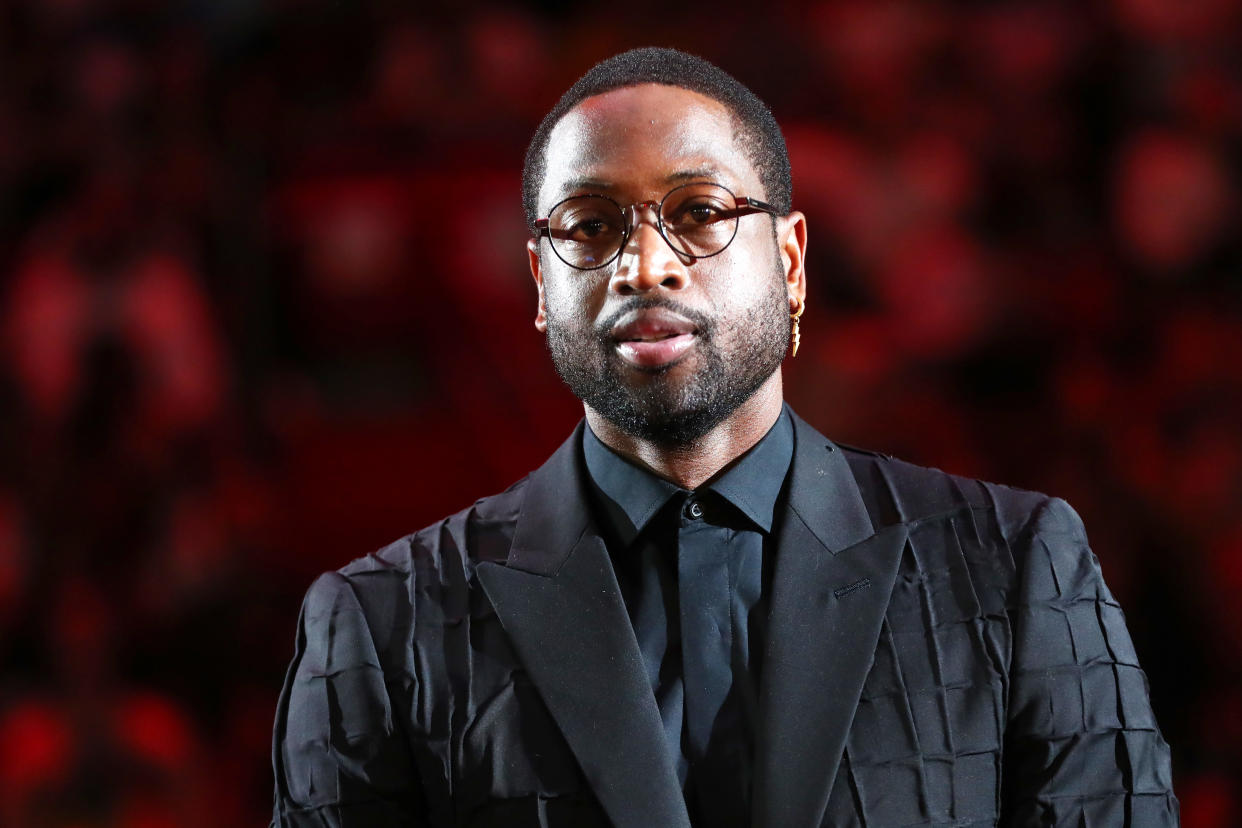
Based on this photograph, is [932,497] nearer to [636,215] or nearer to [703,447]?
[703,447]

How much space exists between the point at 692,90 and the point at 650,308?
0.75 ft

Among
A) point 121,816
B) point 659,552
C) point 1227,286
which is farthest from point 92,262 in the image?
point 1227,286

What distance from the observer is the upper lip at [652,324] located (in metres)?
1.33

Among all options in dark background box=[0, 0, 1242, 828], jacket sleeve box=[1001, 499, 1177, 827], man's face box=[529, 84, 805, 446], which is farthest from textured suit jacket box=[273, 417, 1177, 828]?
dark background box=[0, 0, 1242, 828]

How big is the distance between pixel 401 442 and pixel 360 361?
0.53 feet

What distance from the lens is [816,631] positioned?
130 centimetres

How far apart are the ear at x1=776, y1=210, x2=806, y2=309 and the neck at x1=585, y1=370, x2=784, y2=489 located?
0.12m

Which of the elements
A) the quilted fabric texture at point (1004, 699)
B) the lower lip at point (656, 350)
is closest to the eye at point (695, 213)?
the lower lip at point (656, 350)

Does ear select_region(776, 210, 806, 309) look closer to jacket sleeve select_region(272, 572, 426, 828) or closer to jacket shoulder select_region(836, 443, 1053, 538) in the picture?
jacket shoulder select_region(836, 443, 1053, 538)

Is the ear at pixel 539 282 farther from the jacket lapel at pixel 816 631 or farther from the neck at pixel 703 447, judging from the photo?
the jacket lapel at pixel 816 631

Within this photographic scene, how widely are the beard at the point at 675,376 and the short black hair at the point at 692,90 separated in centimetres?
14

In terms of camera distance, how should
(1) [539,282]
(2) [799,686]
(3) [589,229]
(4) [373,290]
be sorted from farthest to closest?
(4) [373,290] → (1) [539,282] → (3) [589,229] → (2) [799,686]

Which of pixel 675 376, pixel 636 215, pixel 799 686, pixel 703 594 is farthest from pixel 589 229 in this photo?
pixel 799 686

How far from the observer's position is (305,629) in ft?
4.61
